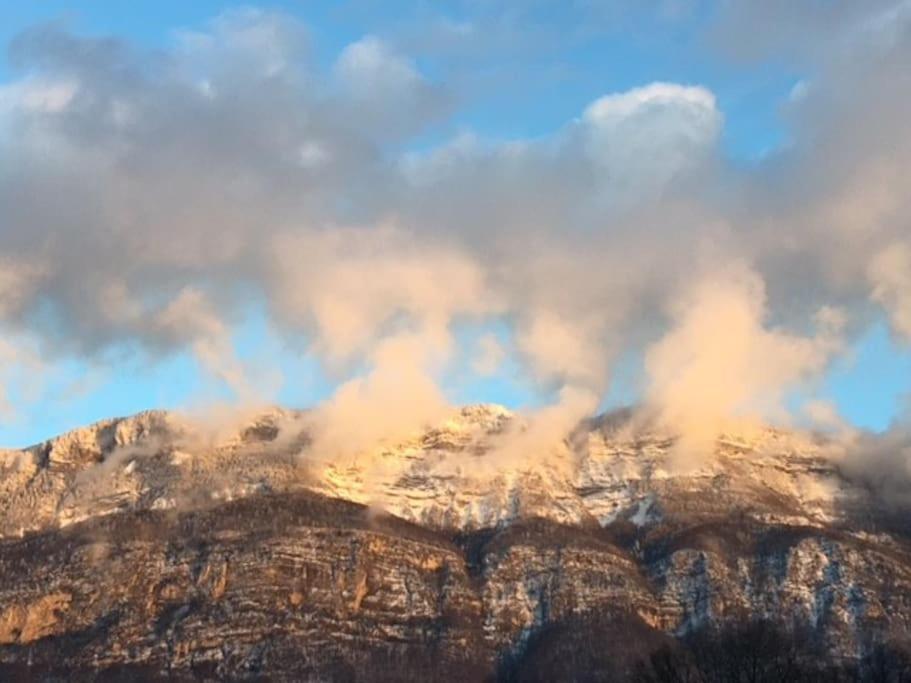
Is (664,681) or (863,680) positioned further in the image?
(863,680)

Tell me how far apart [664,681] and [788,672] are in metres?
12.9

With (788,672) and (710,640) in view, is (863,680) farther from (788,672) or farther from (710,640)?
(788,672)

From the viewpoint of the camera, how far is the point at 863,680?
7136 inches

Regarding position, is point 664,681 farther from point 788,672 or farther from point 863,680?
point 863,680

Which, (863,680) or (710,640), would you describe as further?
(863,680)

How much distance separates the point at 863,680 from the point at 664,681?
46402mm

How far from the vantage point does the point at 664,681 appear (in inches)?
5807

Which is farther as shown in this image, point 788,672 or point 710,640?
point 710,640

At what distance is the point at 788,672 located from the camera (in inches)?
5753

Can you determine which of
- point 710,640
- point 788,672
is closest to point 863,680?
point 710,640

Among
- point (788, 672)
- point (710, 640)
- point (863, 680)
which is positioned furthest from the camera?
point (863, 680)

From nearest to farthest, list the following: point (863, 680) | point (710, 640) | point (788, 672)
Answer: point (788, 672) < point (710, 640) < point (863, 680)

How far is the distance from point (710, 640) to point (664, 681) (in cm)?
2111

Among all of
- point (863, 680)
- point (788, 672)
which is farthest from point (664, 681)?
point (863, 680)
